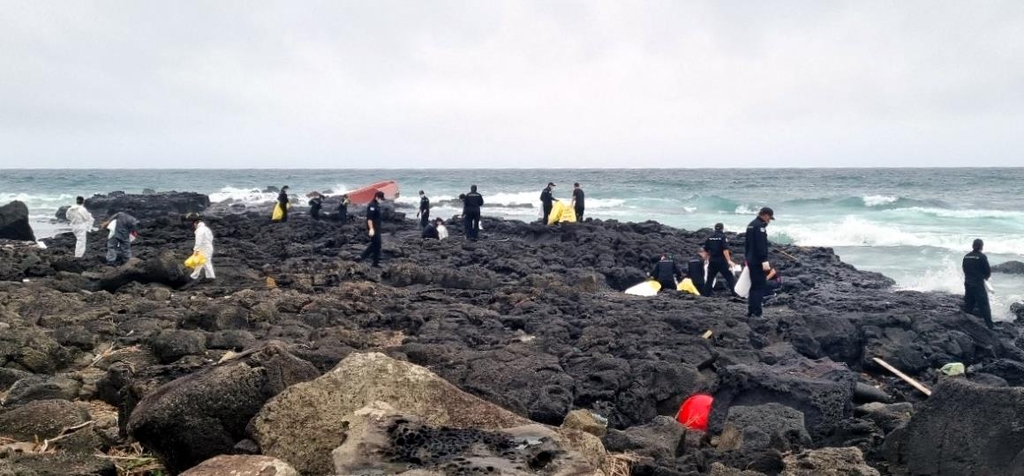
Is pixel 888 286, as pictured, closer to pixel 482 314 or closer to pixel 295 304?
pixel 482 314

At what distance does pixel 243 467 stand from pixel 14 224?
75.5 feet

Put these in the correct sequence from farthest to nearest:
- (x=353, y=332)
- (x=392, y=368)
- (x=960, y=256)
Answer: (x=960, y=256), (x=353, y=332), (x=392, y=368)

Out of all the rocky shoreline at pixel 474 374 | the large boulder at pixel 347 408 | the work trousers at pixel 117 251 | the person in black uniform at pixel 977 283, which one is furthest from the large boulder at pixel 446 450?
the work trousers at pixel 117 251

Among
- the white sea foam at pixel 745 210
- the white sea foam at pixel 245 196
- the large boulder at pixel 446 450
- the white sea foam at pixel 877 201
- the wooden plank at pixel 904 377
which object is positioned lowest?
the white sea foam at pixel 245 196

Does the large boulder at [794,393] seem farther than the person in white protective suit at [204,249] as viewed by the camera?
No

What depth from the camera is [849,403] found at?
22.4 feet

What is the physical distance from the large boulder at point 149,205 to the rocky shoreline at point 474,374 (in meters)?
19.3

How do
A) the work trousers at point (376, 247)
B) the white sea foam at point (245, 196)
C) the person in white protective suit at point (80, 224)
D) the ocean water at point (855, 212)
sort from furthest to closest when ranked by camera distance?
the white sea foam at point (245, 196) → the ocean water at point (855, 212) → the person in white protective suit at point (80, 224) → the work trousers at point (376, 247)

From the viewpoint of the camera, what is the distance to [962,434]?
16.4ft

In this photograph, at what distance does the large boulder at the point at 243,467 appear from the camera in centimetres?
327

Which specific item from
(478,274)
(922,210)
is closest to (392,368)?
(478,274)

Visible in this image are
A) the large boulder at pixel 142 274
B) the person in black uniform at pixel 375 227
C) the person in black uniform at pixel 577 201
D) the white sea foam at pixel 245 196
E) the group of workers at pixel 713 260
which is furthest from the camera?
the white sea foam at pixel 245 196

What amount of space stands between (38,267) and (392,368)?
42.5 feet

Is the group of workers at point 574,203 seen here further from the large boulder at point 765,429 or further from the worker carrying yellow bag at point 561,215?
the large boulder at point 765,429
